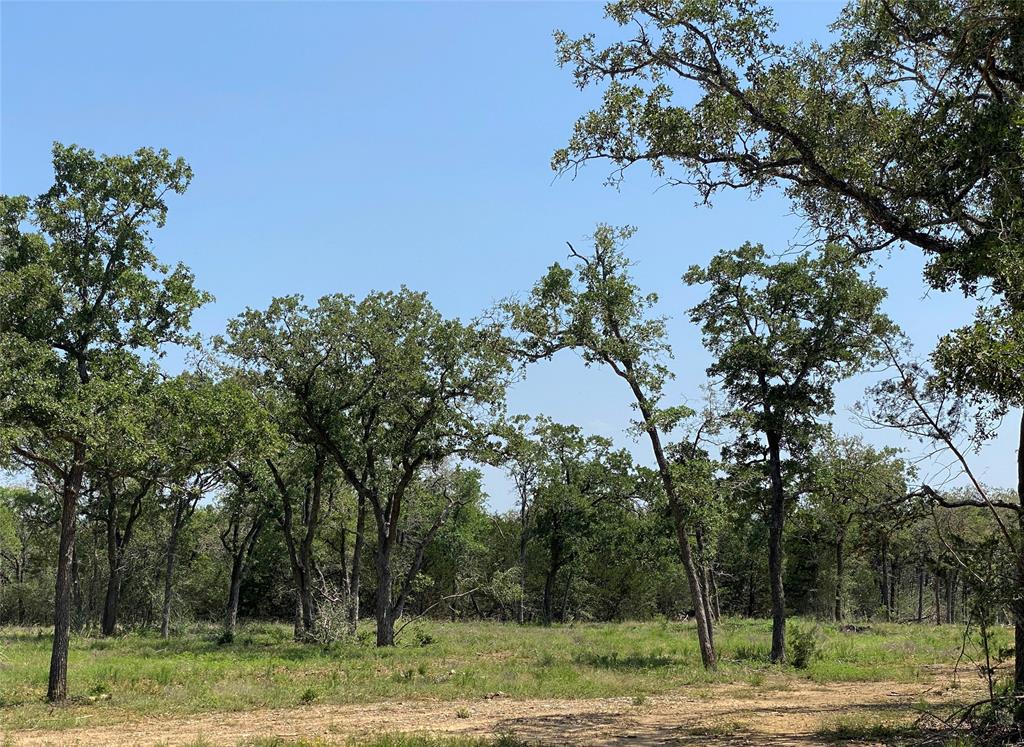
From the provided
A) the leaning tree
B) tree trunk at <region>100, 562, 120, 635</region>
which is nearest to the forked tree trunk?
the leaning tree

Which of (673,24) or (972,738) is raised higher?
(673,24)

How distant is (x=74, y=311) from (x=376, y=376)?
12.8 m

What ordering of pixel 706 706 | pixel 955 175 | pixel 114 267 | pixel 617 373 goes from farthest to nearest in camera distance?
pixel 617 373, pixel 114 267, pixel 706 706, pixel 955 175

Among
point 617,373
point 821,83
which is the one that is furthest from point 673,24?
point 617,373

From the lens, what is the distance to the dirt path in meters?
11.8

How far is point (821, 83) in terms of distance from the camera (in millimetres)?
11297

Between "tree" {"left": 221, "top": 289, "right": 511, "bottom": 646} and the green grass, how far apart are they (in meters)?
5.26

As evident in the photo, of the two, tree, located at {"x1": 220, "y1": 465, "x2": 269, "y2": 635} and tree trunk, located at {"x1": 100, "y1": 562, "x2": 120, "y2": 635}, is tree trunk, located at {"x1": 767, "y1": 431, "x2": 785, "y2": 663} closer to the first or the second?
tree, located at {"x1": 220, "y1": 465, "x2": 269, "y2": 635}

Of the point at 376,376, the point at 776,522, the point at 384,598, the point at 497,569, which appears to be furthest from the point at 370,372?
the point at 497,569

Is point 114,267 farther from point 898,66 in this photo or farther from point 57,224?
point 898,66

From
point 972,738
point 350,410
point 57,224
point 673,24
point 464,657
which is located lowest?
point 464,657

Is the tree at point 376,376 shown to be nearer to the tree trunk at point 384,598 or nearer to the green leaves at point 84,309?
the tree trunk at point 384,598

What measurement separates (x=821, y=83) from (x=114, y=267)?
13.8 m

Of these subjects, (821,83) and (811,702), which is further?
(811,702)
